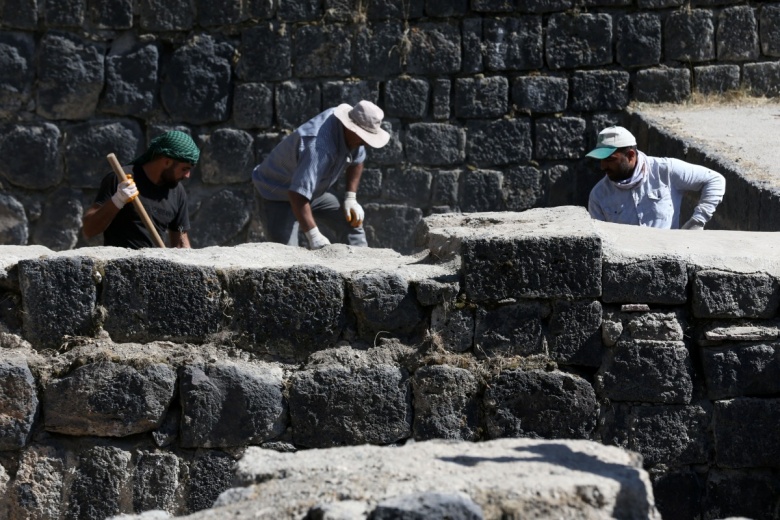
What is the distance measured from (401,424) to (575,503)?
5.08 feet

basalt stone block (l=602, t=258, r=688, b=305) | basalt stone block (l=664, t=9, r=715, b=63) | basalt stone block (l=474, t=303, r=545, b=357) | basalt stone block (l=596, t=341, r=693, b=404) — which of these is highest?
basalt stone block (l=664, t=9, r=715, b=63)

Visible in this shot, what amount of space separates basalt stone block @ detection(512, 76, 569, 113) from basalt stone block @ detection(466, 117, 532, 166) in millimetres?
160

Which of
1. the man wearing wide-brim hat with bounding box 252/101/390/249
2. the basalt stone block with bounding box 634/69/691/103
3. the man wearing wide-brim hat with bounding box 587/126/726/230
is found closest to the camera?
the man wearing wide-brim hat with bounding box 587/126/726/230

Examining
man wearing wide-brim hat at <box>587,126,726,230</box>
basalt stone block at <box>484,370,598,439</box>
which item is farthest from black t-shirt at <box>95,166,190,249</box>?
man wearing wide-brim hat at <box>587,126,726,230</box>

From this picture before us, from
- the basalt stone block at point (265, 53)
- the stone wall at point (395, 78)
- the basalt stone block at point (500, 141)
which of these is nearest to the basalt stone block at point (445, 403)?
the stone wall at point (395, 78)

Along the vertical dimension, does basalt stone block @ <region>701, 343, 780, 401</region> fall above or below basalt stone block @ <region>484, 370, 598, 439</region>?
above

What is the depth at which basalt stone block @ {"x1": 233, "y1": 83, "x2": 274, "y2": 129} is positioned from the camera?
9.76 metres

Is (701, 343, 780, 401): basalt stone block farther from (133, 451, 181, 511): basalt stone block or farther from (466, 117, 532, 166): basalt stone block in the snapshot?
(466, 117, 532, 166): basalt stone block

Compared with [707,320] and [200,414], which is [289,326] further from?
[707,320]

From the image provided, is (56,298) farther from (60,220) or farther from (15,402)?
(60,220)

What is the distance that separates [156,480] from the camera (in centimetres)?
439

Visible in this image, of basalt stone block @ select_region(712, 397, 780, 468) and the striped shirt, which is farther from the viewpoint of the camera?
the striped shirt

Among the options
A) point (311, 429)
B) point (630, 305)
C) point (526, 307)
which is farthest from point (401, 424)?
point (630, 305)

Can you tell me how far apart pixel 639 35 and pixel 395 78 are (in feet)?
6.77
